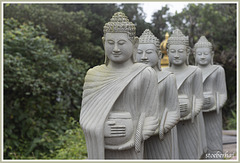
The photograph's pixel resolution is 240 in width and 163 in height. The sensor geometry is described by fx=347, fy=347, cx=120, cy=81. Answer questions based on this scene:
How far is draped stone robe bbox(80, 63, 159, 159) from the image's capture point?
11.2 feet

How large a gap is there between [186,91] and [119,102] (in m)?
2.35

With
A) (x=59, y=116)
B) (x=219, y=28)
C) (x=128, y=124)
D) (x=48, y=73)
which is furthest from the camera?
(x=219, y=28)

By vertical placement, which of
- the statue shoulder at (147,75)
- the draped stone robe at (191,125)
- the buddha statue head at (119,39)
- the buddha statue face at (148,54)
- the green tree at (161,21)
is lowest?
the draped stone robe at (191,125)

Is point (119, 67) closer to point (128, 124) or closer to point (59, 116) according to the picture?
point (128, 124)

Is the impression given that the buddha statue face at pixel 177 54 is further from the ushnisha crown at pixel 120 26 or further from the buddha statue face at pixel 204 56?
the ushnisha crown at pixel 120 26

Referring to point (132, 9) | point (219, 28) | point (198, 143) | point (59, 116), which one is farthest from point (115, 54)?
point (219, 28)

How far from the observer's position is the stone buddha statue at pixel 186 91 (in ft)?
18.4

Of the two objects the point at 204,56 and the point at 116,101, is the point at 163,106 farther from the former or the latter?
the point at 204,56

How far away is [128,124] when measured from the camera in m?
3.45

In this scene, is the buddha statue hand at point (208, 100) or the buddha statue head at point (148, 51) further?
the buddha statue hand at point (208, 100)

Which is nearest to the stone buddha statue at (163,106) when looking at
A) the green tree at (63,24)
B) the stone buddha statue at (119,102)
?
the stone buddha statue at (119,102)

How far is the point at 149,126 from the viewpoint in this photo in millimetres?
3504

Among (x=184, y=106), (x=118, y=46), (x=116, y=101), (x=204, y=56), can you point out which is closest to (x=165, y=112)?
(x=116, y=101)

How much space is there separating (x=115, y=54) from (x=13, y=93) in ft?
19.1
